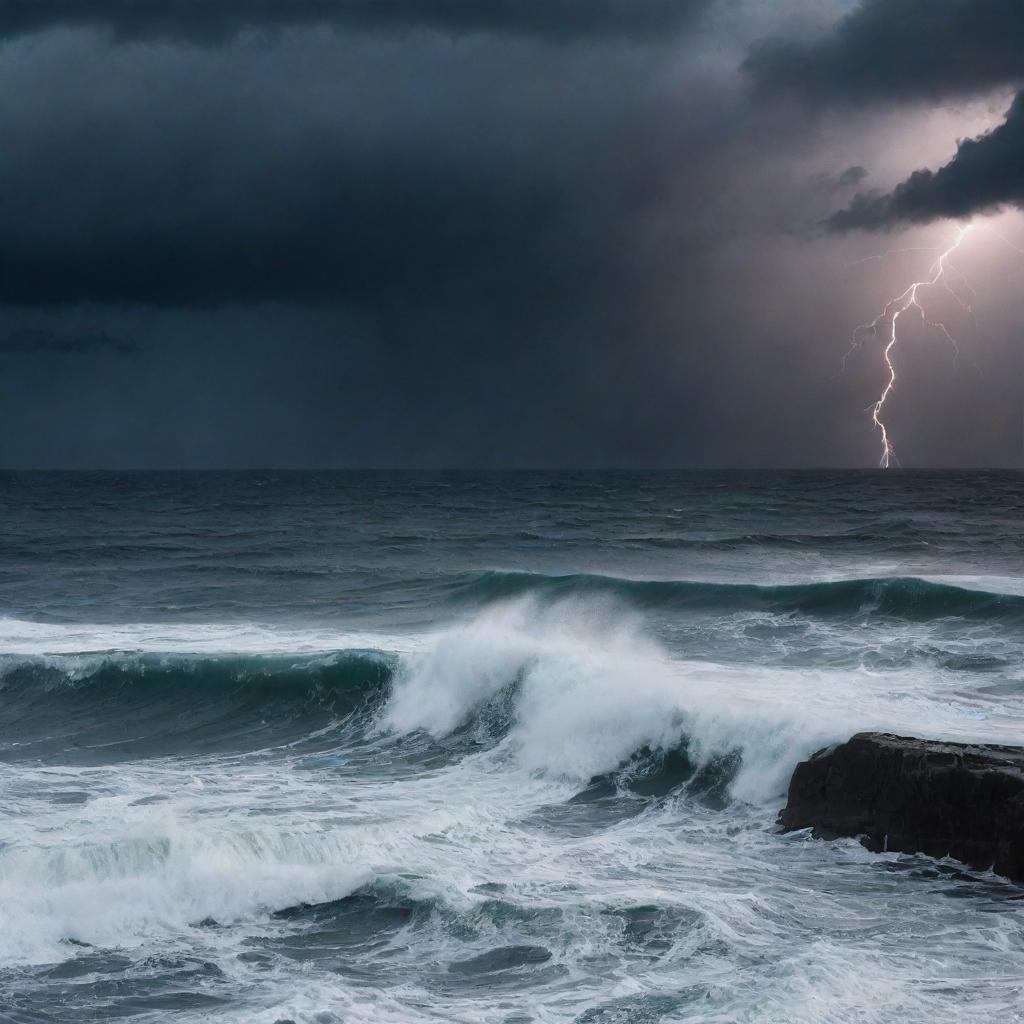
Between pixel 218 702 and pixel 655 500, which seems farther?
pixel 655 500

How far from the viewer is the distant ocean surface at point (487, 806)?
771 cm

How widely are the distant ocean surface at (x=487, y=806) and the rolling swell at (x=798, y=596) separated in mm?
134

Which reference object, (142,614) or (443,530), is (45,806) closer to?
(142,614)

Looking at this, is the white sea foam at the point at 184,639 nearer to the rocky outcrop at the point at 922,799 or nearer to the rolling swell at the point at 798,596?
the rolling swell at the point at 798,596

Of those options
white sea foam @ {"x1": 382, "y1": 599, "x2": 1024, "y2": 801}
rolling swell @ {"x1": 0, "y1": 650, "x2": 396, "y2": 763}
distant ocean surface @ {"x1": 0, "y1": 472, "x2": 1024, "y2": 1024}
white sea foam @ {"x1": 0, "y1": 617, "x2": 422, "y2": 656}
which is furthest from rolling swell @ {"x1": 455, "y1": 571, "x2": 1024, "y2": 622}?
rolling swell @ {"x1": 0, "y1": 650, "x2": 396, "y2": 763}

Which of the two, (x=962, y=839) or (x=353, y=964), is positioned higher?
(x=962, y=839)

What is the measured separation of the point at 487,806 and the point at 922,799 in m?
4.64

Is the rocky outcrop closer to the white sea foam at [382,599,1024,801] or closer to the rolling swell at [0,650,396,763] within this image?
the white sea foam at [382,599,1024,801]

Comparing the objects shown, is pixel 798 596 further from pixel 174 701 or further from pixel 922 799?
pixel 922 799

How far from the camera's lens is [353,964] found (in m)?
8.16

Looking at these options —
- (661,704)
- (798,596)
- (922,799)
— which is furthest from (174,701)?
(798,596)

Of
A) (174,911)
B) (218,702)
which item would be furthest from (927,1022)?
(218,702)

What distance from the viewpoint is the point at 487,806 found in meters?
12.3

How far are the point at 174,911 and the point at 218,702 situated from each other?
9.18m
